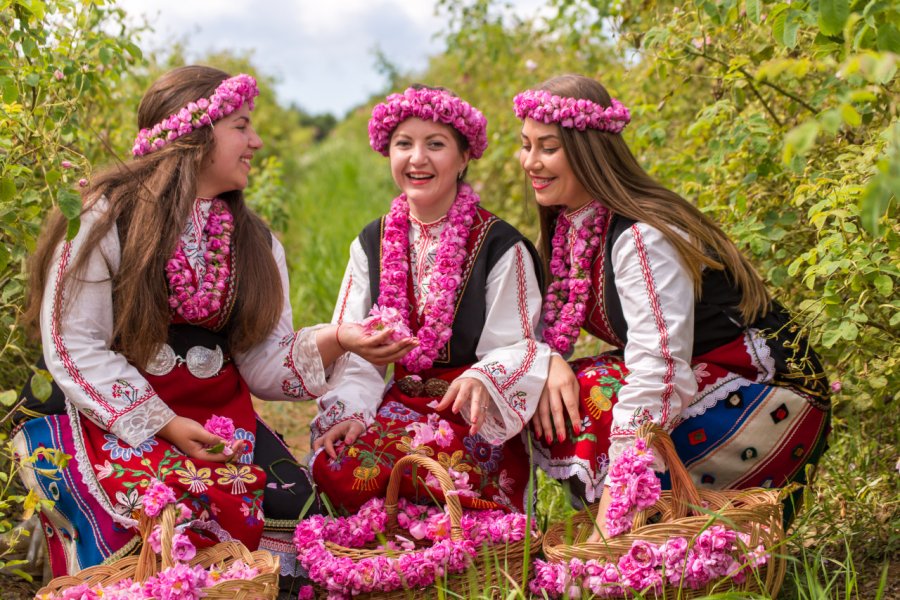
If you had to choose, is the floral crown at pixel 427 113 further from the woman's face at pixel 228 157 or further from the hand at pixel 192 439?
the hand at pixel 192 439

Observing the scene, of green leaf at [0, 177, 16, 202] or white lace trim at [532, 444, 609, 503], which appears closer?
green leaf at [0, 177, 16, 202]

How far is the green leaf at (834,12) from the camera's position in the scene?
1.83m

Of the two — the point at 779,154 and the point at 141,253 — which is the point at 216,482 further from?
the point at 779,154

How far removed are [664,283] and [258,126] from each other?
357 inches

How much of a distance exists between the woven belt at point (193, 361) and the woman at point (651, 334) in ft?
3.16

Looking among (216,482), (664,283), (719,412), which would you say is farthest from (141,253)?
(719,412)

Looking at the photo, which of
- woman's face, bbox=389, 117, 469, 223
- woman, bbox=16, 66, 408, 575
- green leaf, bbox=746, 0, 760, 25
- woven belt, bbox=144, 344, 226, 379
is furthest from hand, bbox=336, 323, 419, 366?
green leaf, bbox=746, 0, 760, 25

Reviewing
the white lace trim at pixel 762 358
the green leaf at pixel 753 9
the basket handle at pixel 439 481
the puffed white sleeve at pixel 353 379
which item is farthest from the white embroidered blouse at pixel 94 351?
the green leaf at pixel 753 9

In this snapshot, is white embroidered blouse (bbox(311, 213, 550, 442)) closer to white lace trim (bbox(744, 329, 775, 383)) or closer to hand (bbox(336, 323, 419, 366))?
hand (bbox(336, 323, 419, 366))

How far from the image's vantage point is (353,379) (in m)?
3.02

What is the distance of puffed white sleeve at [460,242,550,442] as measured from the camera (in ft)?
9.17

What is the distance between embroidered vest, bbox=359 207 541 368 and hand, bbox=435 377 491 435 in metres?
0.21

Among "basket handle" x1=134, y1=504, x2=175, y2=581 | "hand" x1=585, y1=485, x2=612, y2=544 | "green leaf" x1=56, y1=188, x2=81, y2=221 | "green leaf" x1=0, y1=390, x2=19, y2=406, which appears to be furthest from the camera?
"hand" x1=585, y1=485, x2=612, y2=544

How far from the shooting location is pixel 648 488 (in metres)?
2.43
